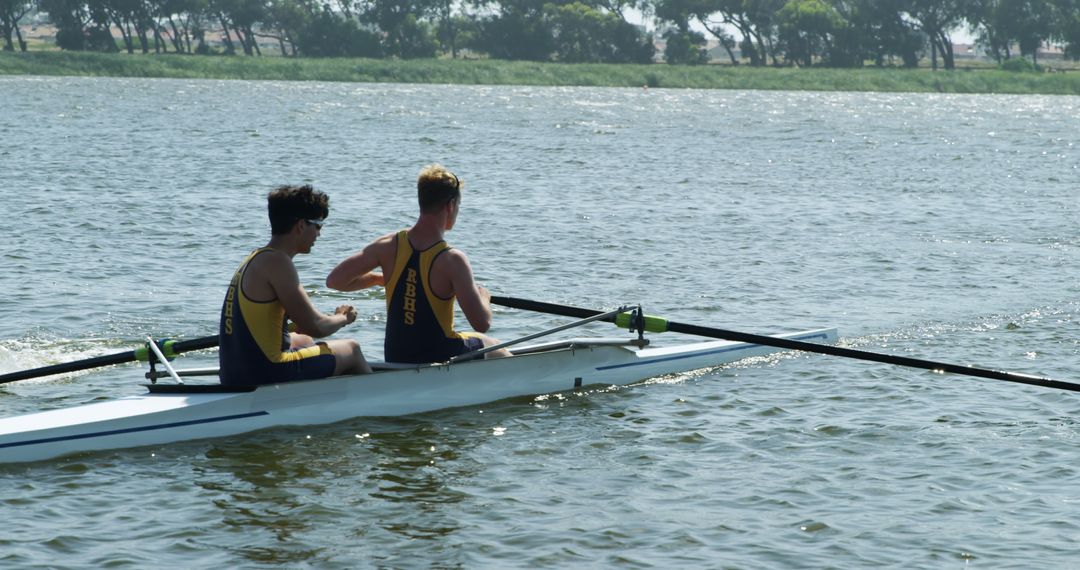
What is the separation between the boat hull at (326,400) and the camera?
29.3ft

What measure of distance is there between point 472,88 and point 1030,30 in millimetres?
52848

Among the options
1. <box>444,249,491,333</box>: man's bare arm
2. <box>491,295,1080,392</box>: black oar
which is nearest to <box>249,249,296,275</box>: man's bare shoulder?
<box>444,249,491,333</box>: man's bare arm

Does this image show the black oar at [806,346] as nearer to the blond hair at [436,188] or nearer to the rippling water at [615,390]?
the rippling water at [615,390]

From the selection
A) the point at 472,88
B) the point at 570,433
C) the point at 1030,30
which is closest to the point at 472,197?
the point at 570,433

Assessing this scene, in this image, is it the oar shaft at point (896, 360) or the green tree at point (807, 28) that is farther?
the green tree at point (807, 28)

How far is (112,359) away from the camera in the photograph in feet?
32.2

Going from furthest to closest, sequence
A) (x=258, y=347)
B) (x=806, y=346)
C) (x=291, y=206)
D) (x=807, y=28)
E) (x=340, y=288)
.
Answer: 1. (x=807, y=28)
2. (x=806, y=346)
3. (x=340, y=288)
4. (x=258, y=347)
5. (x=291, y=206)

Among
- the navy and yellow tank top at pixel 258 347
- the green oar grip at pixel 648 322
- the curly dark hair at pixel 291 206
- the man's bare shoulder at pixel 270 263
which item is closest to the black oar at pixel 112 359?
the navy and yellow tank top at pixel 258 347

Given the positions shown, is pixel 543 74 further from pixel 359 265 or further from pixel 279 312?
pixel 279 312

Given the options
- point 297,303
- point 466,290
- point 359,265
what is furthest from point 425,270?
point 297,303

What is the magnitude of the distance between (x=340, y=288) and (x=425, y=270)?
631 millimetres

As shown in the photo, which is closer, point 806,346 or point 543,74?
point 806,346

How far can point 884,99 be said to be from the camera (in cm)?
8981

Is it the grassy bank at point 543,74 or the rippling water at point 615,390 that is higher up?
the grassy bank at point 543,74
